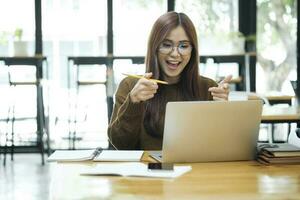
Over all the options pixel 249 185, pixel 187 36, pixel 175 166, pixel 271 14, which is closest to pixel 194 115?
pixel 175 166

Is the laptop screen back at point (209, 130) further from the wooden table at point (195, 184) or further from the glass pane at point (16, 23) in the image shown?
the glass pane at point (16, 23)

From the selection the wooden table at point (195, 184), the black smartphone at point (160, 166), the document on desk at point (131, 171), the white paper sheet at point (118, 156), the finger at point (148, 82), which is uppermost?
the finger at point (148, 82)

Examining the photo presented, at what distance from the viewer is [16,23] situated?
6.30 metres

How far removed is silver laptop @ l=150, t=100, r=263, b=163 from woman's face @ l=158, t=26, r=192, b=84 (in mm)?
565

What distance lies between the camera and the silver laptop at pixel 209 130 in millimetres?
1671

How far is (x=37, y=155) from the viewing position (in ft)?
20.1

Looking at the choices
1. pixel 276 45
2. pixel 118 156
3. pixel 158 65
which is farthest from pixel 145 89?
pixel 276 45

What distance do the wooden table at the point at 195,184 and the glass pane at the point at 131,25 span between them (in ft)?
15.9

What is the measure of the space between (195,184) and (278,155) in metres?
0.45

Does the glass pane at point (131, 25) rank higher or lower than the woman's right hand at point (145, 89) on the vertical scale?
higher

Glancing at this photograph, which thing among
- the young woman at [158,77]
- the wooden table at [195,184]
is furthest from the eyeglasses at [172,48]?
the wooden table at [195,184]

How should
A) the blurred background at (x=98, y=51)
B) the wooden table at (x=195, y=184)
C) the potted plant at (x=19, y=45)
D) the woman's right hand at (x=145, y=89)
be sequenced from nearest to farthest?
the wooden table at (x=195, y=184), the woman's right hand at (x=145, y=89), the potted plant at (x=19, y=45), the blurred background at (x=98, y=51)

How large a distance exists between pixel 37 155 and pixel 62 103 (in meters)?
0.73

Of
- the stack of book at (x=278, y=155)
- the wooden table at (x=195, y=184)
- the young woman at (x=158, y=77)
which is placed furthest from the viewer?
the young woman at (x=158, y=77)
